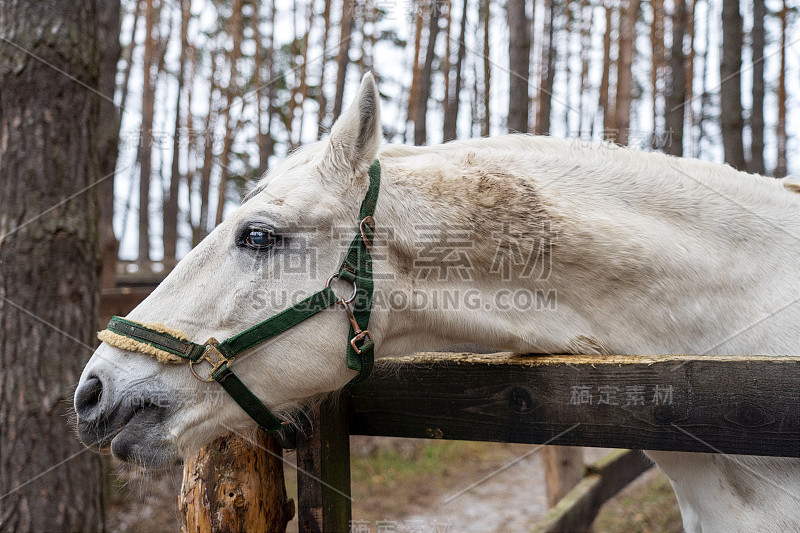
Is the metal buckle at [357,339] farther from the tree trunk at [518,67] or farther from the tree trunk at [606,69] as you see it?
the tree trunk at [606,69]

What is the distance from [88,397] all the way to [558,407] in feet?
4.68

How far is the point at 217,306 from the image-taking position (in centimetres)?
165

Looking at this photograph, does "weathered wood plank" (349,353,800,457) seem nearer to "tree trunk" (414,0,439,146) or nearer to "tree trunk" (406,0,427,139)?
"tree trunk" (414,0,439,146)

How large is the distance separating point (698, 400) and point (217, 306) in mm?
1436

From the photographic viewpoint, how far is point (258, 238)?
1689 mm

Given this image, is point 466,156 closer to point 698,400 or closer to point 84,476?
point 698,400

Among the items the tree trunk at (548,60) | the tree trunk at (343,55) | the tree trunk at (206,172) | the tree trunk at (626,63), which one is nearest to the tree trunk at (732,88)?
the tree trunk at (626,63)

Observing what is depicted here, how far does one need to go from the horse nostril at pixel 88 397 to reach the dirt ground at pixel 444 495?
324 centimetres

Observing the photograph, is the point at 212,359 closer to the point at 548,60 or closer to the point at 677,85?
the point at 677,85

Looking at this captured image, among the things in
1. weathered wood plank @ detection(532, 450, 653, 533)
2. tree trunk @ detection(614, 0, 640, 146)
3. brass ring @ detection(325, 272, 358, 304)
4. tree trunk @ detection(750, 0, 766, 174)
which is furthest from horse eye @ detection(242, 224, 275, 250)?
tree trunk @ detection(614, 0, 640, 146)

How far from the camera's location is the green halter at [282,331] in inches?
62.1

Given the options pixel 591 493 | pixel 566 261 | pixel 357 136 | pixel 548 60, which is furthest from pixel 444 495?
pixel 548 60

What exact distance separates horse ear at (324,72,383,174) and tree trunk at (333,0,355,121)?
958cm

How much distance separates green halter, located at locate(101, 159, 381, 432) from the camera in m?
1.58
